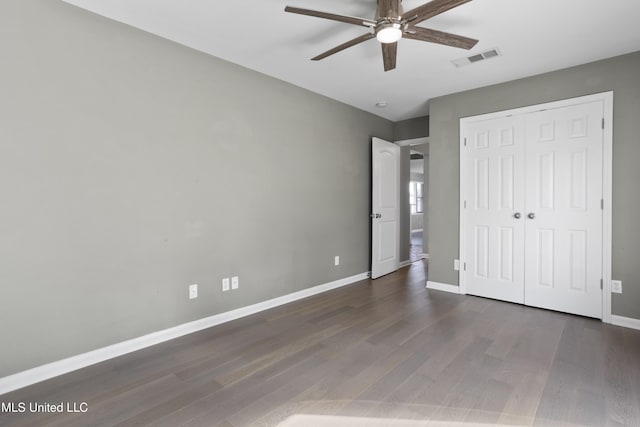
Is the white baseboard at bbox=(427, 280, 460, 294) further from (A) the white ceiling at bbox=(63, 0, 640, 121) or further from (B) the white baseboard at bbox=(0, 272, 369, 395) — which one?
(A) the white ceiling at bbox=(63, 0, 640, 121)

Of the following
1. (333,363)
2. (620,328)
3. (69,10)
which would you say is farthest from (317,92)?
(620,328)

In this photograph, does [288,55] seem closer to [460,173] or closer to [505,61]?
[505,61]

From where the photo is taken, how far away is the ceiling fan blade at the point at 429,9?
178 cm

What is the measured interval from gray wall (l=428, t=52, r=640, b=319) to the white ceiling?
0.52 feet

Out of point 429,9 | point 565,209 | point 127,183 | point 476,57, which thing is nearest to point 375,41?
point 429,9

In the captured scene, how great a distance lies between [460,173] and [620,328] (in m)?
2.17

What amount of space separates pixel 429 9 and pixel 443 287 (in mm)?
3298

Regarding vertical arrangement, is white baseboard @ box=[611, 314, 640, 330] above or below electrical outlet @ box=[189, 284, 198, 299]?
below

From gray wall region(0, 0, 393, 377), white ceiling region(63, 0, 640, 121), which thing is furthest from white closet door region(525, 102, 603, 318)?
gray wall region(0, 0, 393, 377)

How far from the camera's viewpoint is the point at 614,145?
2.96 m

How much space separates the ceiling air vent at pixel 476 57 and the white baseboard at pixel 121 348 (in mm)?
3086

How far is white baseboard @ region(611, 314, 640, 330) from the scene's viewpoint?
285 centimetres

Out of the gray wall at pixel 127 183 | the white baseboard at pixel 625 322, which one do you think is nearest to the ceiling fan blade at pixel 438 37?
the gray wall at pixel 127 183

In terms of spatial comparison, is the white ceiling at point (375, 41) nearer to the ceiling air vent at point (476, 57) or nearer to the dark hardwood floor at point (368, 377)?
the ceiling air vent at point (476, 57)
